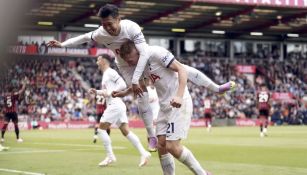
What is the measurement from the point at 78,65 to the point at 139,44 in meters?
44.5

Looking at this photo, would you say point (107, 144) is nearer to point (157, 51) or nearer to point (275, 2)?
point (157, 51)

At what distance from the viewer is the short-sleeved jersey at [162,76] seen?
21.2 ft

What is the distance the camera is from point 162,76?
652 cm

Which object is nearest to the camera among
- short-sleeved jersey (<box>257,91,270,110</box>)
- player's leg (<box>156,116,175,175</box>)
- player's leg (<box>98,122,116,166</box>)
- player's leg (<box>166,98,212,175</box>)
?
player's leg (<box>166,98,212,175</box>)

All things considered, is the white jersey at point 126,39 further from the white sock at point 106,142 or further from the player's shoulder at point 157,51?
the white sock at point 106,142

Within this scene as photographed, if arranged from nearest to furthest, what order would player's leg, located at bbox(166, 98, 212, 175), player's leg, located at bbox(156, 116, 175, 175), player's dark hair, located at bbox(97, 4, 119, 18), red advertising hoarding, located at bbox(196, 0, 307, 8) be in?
player's dark hair, located at bbox(97, 4, 119, 18) → player's leg, located at bbox(166, 98, 212, 175) → player's leg, located at bbox(156, 116, 175, 175) → red advertising hoarding, located at bbox(196, 0, 307, 8)

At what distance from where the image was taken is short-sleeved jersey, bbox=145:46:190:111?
21.2 ft

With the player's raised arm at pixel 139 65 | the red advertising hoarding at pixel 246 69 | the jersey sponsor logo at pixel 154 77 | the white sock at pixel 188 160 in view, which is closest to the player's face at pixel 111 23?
the player's raised arm at pixel 139 65

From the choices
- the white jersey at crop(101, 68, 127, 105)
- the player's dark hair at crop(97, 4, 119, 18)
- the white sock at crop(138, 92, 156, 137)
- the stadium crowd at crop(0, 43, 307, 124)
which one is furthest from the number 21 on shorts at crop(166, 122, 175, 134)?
the stadium crowd at crop(0, 43, 307, 124)

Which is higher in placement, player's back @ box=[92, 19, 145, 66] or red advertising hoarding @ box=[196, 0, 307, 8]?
red advertising hoarding @ box=[196, 0, 307, 8]

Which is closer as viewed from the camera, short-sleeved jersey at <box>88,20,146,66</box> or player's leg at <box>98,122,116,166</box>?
short-sleeved jersey at <box>88,20,146,66</box>

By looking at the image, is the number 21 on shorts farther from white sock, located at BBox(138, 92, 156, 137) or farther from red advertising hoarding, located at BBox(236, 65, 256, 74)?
red advertising hoarding, located at BBox(236, 65, 256, 74)

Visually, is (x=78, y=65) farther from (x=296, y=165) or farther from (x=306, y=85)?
(x=296, y=165)

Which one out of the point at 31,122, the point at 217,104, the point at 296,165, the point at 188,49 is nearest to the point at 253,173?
the point at 296,165
